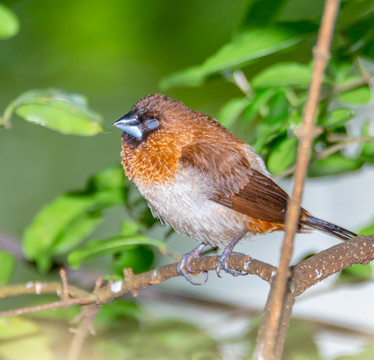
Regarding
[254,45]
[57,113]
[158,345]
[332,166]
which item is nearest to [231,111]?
[254,45]

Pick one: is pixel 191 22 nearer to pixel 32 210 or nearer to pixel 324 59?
pixel 32 210

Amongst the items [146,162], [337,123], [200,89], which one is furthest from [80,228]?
[200,89]

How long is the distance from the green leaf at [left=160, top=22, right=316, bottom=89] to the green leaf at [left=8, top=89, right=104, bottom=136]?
26cm

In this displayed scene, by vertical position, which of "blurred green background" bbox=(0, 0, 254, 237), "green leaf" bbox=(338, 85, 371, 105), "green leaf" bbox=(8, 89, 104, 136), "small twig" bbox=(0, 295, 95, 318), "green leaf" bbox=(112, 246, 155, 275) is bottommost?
"small twig" bbox=(0, 295, 95, 318)

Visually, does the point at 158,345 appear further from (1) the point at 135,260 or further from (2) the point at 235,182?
(2) the point at 235,182

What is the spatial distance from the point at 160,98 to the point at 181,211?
0.77 ft

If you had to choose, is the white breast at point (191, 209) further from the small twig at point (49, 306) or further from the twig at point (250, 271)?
the small twig at point (49, 306)

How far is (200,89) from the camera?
8.04 ft

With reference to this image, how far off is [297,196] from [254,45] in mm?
619

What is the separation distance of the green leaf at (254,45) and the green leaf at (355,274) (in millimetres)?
469

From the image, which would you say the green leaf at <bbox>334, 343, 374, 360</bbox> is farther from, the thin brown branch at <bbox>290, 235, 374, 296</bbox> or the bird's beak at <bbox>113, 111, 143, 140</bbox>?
the bird's beak at <bbox>113, 111, 143, 140</bbox>

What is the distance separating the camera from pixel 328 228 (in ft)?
3.97

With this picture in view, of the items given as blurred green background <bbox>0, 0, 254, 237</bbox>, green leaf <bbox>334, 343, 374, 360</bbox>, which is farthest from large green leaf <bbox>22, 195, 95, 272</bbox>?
blurred green background <bbox>0, 0, 254, 237</bbox>

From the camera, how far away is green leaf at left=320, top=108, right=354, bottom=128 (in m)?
1.11
